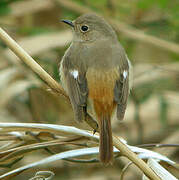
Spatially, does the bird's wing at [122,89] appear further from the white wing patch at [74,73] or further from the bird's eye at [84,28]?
the bird's eye at [84,28]

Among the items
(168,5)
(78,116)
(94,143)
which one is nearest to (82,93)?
(78,116)

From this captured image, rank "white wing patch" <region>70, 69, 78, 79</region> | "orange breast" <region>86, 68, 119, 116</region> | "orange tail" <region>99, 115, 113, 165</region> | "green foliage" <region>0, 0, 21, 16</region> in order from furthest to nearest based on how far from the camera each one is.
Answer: "green foliage" <region>0, 0, 21, 16</region>
"white wing patch" <region>70, 69, 78, 79</region>
"orange breast" <region>86, 68, 119, 116</region>
"orange tail" <region>99, 115, 113, 165</region>

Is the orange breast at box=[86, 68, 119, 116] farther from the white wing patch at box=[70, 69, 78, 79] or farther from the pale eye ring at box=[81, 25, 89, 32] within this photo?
the pale eye ring at box=[81, 25, 89, 32]

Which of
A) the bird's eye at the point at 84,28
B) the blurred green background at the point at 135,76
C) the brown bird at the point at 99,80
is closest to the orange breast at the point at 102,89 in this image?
the brown bird at the point at 99,80

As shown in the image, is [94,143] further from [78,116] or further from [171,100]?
[171,100]

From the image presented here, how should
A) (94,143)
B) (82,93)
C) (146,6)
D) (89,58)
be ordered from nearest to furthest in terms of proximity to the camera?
(94,143) → (82,93) → (89,58) → (146,6)

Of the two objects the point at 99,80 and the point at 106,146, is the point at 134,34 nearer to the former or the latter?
the point at 99,80

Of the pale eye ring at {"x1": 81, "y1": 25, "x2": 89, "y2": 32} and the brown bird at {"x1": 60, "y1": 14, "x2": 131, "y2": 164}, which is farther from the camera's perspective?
the pale eye ring at {"x1": 81, "y1": 25, "x2": 89, "y2": 32}

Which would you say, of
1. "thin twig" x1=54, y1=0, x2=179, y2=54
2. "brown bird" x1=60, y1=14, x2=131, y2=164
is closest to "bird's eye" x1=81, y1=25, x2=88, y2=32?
"brown bird" x1=60, y1=14, x2=131, y2=164
